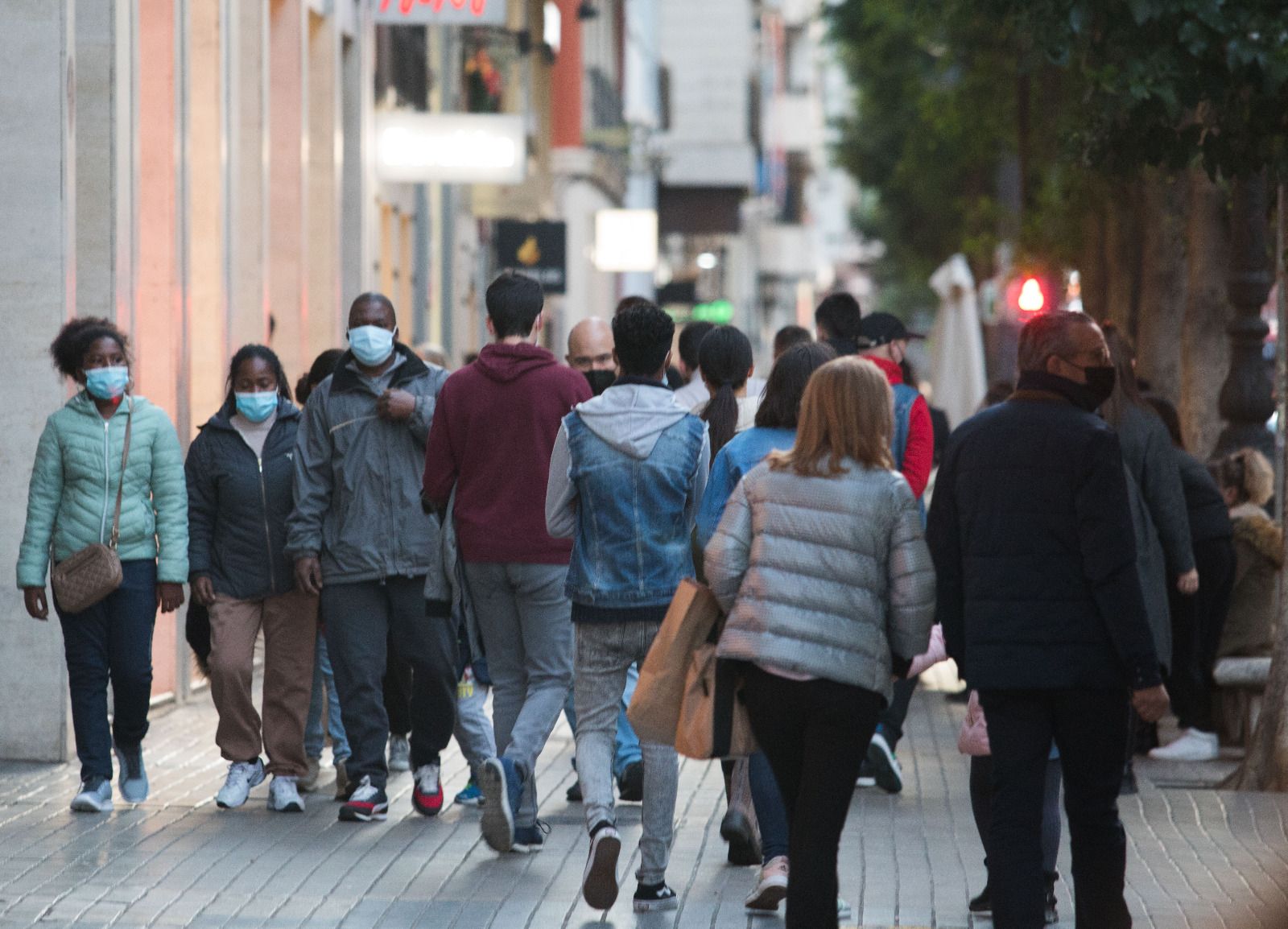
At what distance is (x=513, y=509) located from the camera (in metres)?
8.91

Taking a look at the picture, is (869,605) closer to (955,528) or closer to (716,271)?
(955,528)

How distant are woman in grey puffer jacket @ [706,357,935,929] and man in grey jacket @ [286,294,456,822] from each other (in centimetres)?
317

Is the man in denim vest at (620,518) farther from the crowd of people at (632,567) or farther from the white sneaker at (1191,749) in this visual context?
the white sneaker at (1191,749)

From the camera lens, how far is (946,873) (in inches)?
340

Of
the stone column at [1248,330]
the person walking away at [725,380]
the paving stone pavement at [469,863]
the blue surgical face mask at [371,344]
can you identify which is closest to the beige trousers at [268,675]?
the paving stone pavement at [469,863]

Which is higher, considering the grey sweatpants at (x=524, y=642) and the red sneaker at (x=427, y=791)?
the grey sweatpants at (x=524, y=642)

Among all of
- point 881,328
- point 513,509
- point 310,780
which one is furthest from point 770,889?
point 881,328

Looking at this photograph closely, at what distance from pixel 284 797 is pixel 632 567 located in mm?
2424

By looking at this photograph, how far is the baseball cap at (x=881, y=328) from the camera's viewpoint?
1117 cm

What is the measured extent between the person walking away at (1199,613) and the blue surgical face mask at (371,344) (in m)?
4.28

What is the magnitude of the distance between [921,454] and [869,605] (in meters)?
4.04

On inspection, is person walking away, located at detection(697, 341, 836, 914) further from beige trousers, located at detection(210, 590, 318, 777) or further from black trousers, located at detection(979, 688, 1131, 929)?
beige trousers, located at detection(210, 590, 318, 777)

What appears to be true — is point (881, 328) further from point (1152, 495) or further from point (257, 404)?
point (257, 404)

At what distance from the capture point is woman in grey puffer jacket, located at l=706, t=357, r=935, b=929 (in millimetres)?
6512
